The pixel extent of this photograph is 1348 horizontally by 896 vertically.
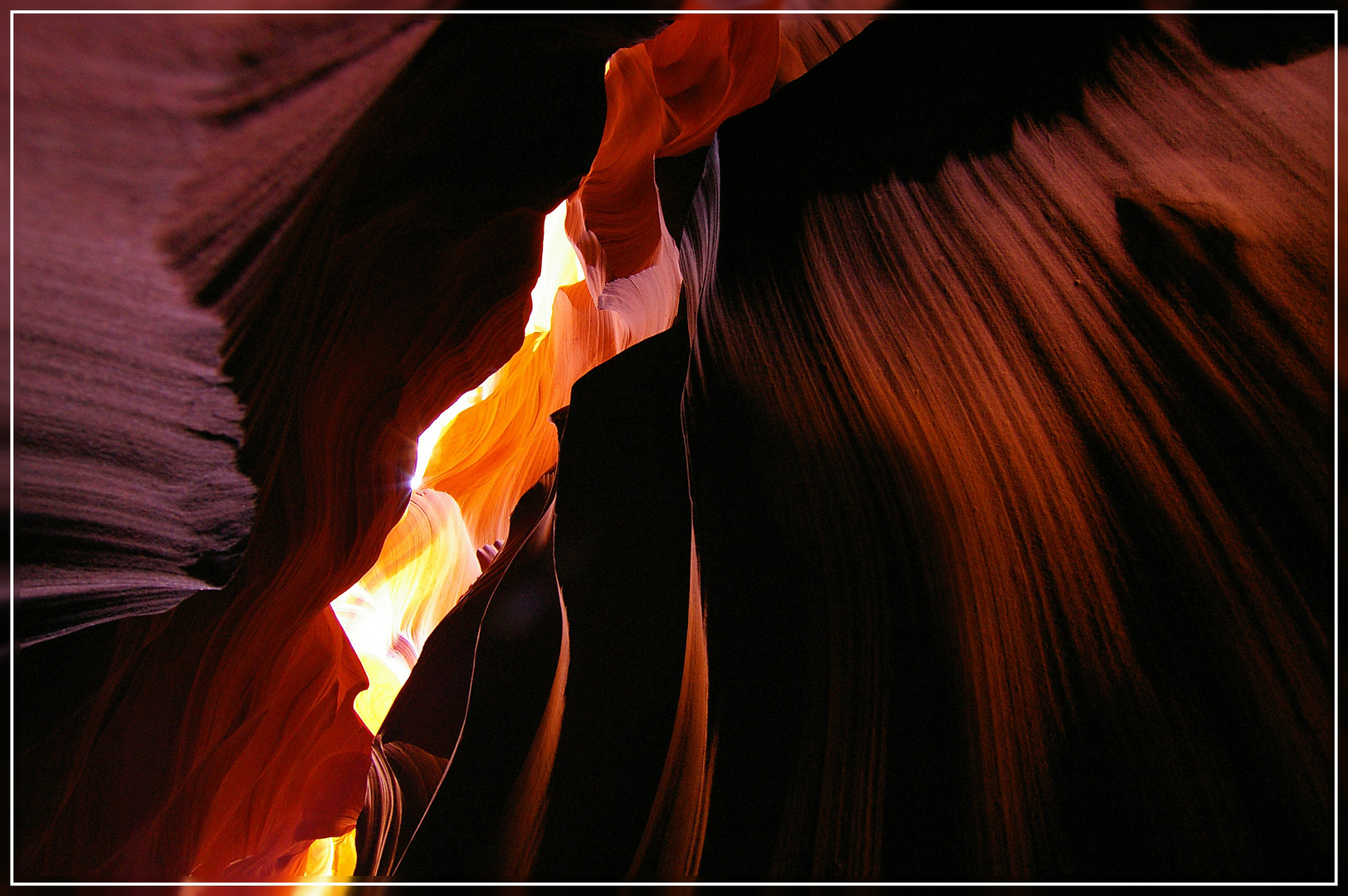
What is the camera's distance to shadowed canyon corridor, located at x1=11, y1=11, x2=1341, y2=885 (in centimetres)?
49

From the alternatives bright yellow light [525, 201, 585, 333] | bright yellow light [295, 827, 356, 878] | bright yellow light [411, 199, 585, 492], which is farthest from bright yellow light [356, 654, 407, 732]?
bright yellow light [525, 201, 585, 333]

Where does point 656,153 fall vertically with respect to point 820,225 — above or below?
above

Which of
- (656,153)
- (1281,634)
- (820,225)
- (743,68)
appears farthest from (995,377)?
(656,153)

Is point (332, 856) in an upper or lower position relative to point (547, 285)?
lower

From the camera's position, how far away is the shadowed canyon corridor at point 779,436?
1.61 feet

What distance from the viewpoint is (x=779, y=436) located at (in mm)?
956

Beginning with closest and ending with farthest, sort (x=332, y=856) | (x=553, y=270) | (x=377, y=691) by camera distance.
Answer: (x=332, y=856) → (x=377, y=691) → (x=553, y=270)

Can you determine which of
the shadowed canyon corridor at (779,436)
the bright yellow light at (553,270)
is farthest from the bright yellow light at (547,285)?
the shadowed canyon corridor at (779,436)

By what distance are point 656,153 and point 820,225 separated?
2.97ft

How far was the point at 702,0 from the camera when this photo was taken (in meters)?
0.67

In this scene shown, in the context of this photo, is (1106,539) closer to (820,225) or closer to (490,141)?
(820,225)

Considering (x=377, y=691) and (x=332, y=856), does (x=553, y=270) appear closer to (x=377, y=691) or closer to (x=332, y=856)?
(x=377, y=691)

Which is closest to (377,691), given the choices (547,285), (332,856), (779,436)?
(332,856)

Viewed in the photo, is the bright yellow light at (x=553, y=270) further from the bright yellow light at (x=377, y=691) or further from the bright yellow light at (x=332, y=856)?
the bright yellow light at (x=332, y=856)
